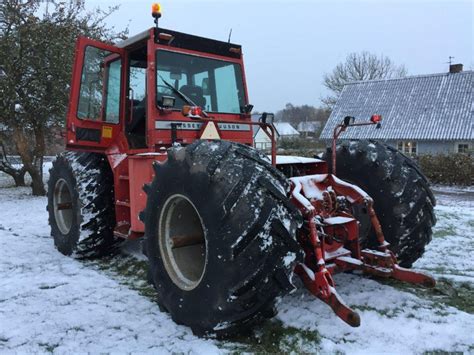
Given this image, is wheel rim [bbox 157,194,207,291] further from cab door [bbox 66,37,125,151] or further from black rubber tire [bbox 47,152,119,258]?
cab door [bbox 66,37,125,151]

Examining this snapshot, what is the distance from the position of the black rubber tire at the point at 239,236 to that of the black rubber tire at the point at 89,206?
7.75ft

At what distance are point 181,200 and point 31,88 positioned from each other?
11.0 metres

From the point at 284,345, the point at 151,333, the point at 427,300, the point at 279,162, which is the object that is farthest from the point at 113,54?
the point at 427,300

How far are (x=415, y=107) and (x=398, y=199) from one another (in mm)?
23969

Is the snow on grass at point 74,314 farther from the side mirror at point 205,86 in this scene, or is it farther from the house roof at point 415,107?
the house roof at point 415,107

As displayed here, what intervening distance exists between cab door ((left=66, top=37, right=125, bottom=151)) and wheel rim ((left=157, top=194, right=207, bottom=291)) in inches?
81.8

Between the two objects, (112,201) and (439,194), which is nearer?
(112,201)

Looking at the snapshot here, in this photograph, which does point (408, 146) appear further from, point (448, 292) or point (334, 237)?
point (334, 237)

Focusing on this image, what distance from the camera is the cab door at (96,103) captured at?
5227 mm

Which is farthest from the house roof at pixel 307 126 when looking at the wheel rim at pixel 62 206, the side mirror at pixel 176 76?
the side mirror at pixel 176 76

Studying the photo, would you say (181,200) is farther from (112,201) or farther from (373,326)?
(112,201)

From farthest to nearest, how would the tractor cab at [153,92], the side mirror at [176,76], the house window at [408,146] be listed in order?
1. the house window at [408,146]
2. the side mirror at [176,76]
3. the tractor cab at [153,92]

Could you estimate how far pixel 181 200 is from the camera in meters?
3.36

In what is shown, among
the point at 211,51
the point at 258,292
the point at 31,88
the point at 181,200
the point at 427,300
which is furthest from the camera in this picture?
the point at 31,88
